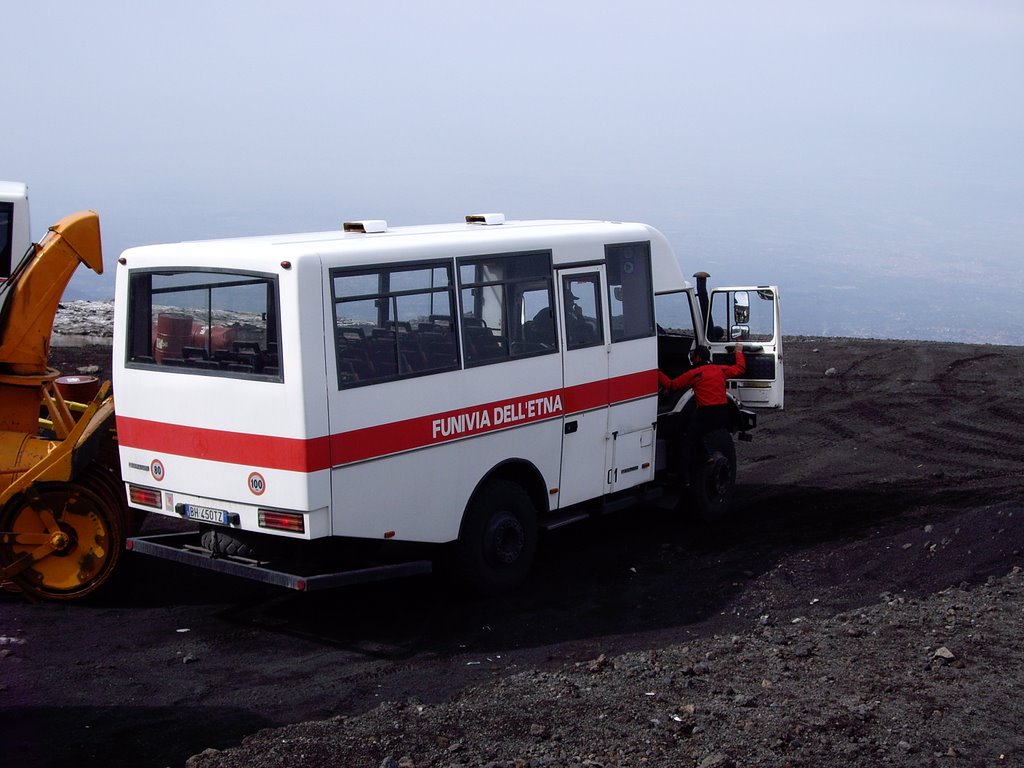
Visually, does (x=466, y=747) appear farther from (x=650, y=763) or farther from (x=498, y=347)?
(x=498, y=347)

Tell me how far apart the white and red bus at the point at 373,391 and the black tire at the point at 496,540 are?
2cm

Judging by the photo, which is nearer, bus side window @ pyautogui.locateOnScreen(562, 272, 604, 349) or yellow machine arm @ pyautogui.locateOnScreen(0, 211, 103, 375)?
yellow machine arm @ pyautogui.locateOnScreen(0, 211, 103, 375)

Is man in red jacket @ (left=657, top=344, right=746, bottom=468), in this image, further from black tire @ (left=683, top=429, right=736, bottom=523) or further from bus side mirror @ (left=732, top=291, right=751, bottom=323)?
bus side mirror @ (left=732, top=291, right=751, bottom=323)

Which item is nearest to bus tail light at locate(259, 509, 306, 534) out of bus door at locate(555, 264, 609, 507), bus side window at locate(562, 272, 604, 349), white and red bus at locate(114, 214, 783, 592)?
white and red bus at locate(114, 214, 783, 592)

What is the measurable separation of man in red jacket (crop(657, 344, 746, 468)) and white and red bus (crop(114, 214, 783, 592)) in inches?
40.7

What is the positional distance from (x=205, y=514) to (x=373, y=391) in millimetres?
1596

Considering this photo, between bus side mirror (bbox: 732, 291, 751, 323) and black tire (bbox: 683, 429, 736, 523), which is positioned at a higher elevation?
bus side mirror (bbox: 732, 291, 751, 323)

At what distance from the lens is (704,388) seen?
12.0 m

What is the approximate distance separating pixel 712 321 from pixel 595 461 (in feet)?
8.83

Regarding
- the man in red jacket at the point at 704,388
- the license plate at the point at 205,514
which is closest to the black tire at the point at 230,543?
the license plate at the point at 205,514

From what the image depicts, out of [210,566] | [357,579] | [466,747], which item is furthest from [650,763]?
[210,566]

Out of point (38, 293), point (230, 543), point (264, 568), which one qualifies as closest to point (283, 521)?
point (264, 568)

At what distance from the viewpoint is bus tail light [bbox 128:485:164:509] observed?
355 inches

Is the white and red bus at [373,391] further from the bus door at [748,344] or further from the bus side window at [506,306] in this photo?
the bus door at [748,344]
